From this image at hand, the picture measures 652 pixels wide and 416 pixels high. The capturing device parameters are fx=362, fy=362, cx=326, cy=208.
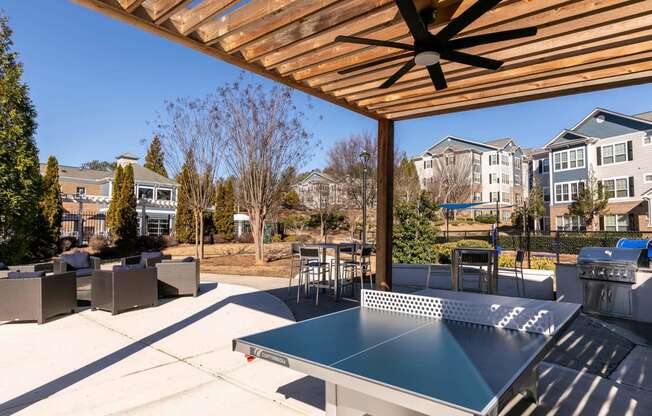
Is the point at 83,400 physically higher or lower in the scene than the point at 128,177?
lower

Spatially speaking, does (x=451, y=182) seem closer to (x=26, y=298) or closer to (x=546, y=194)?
(x=546, y=194)

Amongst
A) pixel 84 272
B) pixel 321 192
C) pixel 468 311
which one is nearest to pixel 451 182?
pixel 321 192

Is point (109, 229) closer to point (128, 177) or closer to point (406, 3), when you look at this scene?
point (128, 177)

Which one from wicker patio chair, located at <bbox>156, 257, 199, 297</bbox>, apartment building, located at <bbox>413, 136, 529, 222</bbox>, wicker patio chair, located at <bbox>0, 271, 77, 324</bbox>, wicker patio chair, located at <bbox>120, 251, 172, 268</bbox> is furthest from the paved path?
apartment building, located at <bbox>413, 136, 529, 222</bbox>

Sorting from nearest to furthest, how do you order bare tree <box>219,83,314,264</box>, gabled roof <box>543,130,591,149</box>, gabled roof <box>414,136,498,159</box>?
bare tree <box>219,83,314,264</box>, gabled roof <box>543,130,591,149</box>, gabled roof <box>414,136,498,159</box>

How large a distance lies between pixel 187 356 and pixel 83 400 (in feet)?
3.82

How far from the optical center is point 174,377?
3484 millimetres

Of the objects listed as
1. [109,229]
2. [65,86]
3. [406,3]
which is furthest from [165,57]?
[406,3]

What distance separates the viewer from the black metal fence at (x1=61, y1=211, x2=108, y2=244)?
20.1 metres

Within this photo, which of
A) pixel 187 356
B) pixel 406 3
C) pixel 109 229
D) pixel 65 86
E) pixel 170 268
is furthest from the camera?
pixel 109 229

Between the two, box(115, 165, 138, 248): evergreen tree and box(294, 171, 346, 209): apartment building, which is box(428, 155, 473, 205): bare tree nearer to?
box(294, 171, 346, 209): apartment building

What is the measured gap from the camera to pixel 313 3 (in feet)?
9.99

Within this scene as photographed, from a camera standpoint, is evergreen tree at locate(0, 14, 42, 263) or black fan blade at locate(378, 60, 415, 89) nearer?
black fan blade at locate(378, 60, 415, 89)

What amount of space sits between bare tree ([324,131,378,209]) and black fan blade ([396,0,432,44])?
68.9ft
